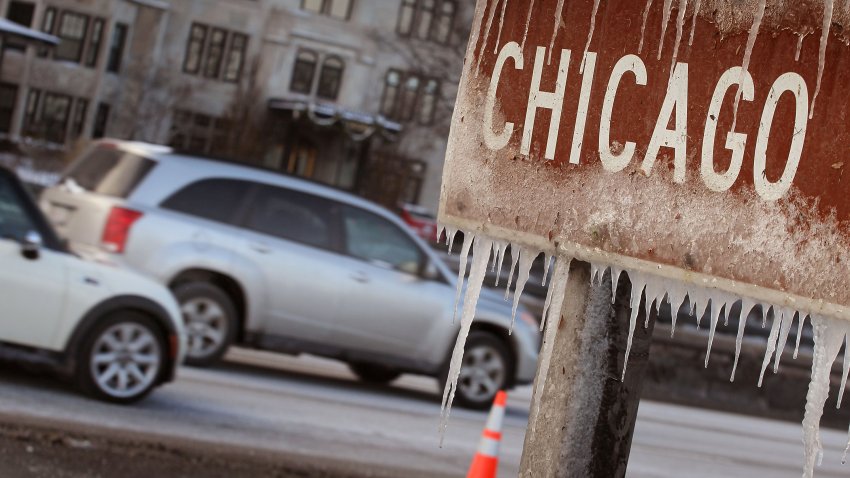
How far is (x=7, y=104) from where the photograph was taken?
4622 centimetres

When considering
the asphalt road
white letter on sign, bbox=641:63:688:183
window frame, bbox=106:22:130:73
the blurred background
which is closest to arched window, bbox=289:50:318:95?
the blurred background

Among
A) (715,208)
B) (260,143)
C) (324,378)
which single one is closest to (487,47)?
(715,208)

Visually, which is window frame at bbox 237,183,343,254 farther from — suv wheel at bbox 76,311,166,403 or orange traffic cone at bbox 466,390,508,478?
orange traffic cone at bbox 466,390,508,478

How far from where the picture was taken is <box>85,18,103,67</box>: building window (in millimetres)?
47612

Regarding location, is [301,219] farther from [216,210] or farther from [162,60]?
[162,60]

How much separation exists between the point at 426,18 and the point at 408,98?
3.19 meters

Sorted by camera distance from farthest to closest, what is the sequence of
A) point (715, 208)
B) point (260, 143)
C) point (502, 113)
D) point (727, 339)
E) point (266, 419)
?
1. point (260, 143)
2. point (727, 339)
3. point (266, 419)
4. point (502, 113)
5. point (715, 208)

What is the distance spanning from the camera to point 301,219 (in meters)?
12.7

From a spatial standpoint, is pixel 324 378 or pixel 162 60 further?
pixel 162 60

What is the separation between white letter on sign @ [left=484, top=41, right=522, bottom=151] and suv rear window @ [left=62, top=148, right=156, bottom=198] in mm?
9638

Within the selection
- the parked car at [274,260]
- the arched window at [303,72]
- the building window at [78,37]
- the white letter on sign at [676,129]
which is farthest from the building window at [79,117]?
the white letter on sign at [676,129]

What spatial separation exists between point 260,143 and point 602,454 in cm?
4538

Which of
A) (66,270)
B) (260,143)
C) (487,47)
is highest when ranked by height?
(260,143)

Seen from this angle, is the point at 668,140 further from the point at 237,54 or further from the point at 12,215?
the point at 237,54
